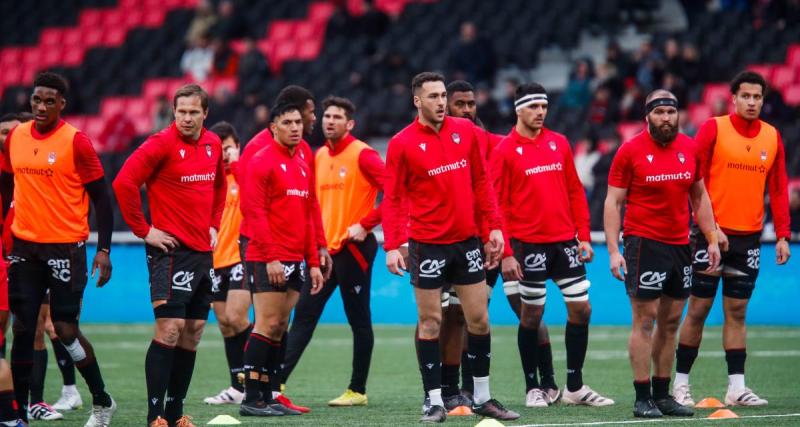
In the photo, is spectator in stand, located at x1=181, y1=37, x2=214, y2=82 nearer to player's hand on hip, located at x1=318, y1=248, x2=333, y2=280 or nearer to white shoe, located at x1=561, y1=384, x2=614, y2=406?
player's hand on hip, located at x1=318, y1=248, x2=333, y2=280

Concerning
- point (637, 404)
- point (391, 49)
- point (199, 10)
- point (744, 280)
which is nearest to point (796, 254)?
point (744, 280)

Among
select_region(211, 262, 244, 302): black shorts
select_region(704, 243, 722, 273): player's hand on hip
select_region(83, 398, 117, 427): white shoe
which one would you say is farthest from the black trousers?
select_region(704, 243, 722, 273): player's hand on hip

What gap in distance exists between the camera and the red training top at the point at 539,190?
1088cm

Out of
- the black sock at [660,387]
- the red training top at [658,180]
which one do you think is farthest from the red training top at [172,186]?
the black sock at [660,387]

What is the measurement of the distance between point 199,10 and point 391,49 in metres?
6.03

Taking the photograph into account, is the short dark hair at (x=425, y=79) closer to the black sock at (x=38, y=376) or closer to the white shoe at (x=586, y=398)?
the white shoe at (x=586, y=398)

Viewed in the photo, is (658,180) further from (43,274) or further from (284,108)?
(43,274)

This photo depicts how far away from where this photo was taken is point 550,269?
1095cm

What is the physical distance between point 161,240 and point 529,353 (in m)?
3.33

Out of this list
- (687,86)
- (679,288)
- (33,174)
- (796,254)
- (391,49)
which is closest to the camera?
(33,174)

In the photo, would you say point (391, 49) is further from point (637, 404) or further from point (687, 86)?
point (637, 404)

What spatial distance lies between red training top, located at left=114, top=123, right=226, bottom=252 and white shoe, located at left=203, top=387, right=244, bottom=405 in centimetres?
247

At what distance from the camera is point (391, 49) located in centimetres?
2548

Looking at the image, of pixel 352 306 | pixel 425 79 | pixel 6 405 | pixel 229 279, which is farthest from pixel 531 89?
pixel 6 405
